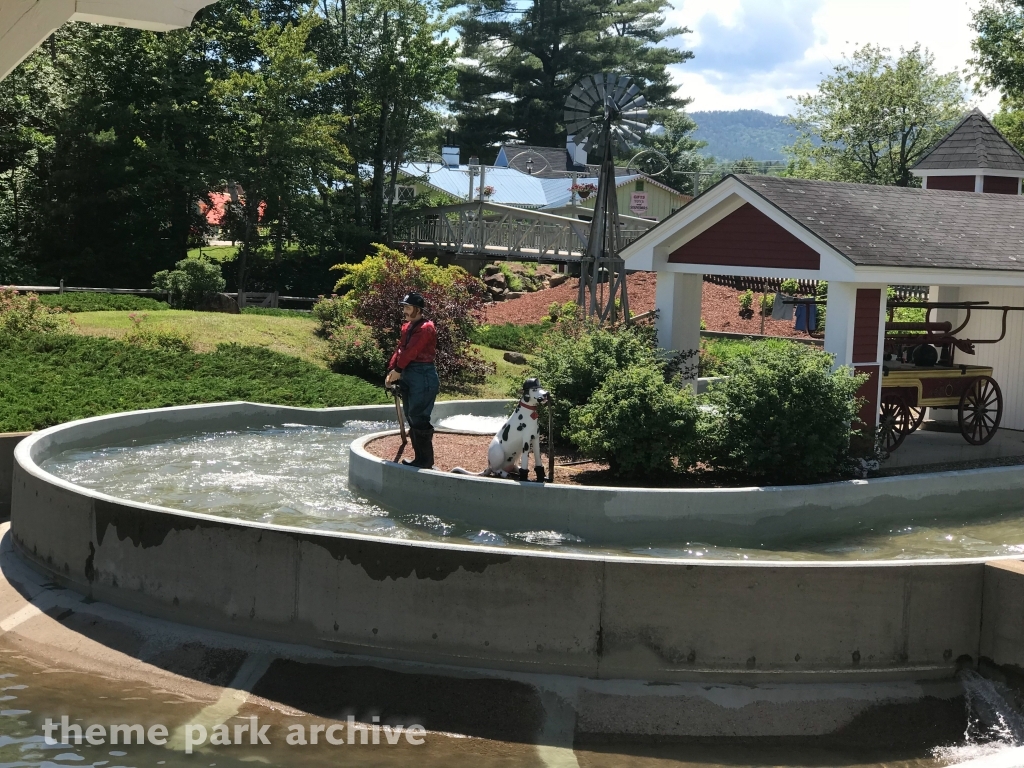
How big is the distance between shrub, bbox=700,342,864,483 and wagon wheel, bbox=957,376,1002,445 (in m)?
4.17

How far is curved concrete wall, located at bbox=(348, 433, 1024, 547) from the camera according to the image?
1163 cm

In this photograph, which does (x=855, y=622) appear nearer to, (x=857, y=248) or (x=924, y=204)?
(x=857, y=248)

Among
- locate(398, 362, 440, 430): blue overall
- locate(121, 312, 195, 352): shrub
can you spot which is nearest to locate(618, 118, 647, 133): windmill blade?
locate(398, 362, 440, 430): blue overall

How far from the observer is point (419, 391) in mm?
12719

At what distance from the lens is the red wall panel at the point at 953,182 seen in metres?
27.1

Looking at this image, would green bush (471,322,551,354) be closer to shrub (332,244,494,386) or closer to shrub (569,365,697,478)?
shrub (332,244,494,386)

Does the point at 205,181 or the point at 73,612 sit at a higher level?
the point at 205,181

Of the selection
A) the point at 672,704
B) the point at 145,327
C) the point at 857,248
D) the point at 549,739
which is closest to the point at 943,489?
the point at 857,248

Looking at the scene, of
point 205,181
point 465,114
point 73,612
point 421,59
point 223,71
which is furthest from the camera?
point 465,114

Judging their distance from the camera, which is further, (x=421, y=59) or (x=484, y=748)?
(x=421, y=59)

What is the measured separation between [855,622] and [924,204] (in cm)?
1020

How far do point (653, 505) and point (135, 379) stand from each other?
10.3 meters

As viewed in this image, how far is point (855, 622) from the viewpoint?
8.82 meters

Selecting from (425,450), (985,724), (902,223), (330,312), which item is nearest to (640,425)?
(425,450)
